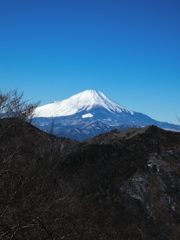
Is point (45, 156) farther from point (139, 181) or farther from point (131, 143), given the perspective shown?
point (131, 143)

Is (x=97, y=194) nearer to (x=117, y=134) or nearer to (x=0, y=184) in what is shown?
(x=117, y=134)

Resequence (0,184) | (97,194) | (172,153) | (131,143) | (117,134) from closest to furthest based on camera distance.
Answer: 1. (0,184)
2. (97,194)
3. (172,153)
4. (131,143)
5. (117,134)

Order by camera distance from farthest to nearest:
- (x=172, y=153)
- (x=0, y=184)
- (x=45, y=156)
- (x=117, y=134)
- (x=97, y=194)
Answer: (x=117, y=134) → (x=172, y=153) → (x=97, y=194) → (x=45, y=156) → (x=0, y=184)

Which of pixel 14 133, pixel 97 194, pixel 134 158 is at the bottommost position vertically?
pixel 97 194

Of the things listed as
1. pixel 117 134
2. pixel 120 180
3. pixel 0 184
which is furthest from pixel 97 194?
pixel 0 184

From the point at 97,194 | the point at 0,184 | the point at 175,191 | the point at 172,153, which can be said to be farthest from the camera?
the point at 172,153

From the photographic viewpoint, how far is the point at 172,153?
194 ft

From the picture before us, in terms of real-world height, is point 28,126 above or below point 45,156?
above

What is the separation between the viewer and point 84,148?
217 ft

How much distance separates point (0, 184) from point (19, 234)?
2.91m

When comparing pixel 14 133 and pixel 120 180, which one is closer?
Answer: pixel 14 133

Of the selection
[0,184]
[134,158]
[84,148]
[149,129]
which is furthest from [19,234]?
[149,129]

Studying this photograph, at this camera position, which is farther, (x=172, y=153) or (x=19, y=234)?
(x=172, y=153)

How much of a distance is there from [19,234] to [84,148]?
2317 inches
